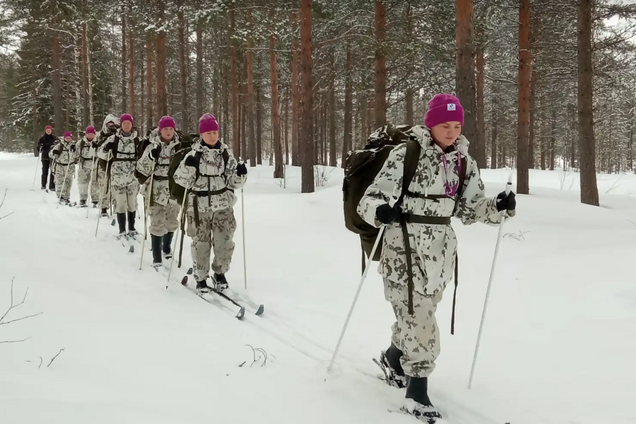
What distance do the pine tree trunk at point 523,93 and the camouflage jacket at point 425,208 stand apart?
1174cm

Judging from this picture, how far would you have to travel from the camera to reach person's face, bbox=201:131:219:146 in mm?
6062

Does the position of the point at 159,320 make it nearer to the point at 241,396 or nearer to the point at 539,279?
the point at 241,396

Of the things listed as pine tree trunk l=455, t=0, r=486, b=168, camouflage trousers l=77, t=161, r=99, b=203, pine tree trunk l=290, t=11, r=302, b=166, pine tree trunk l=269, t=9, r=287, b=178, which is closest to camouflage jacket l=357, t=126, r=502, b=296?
pine tree trunk l=455, t=0, r=486, b=168

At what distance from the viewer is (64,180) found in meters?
14.0

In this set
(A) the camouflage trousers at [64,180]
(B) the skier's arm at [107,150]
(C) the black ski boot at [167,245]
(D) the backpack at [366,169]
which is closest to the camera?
(D) the backpack at [366,169]

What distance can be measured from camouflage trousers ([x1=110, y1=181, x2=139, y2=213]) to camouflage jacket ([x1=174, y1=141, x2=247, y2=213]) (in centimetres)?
394

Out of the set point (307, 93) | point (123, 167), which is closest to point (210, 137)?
point (123, 167)

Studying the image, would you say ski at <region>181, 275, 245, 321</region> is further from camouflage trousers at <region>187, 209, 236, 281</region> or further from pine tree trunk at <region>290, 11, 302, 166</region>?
pine tree trunk at <region>290, 11, 302, 166</region>

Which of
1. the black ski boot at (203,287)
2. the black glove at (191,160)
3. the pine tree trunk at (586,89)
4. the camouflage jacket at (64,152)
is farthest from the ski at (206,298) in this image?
the pine tree trunk at (586,89)

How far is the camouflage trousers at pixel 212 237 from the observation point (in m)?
6.27

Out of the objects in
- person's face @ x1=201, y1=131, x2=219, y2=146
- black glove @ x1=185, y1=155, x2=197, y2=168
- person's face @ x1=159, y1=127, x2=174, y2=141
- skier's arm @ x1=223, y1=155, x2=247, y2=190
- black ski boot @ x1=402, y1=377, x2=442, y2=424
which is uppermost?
person's face @ x1=159, y1=127, x2=174, y2=141

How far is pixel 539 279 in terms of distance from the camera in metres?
6.33

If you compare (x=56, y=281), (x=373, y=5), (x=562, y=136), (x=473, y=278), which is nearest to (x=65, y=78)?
(x=373, y=5)

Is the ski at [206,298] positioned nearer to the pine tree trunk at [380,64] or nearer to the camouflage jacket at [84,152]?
the camouflage jacket at [84,152]
